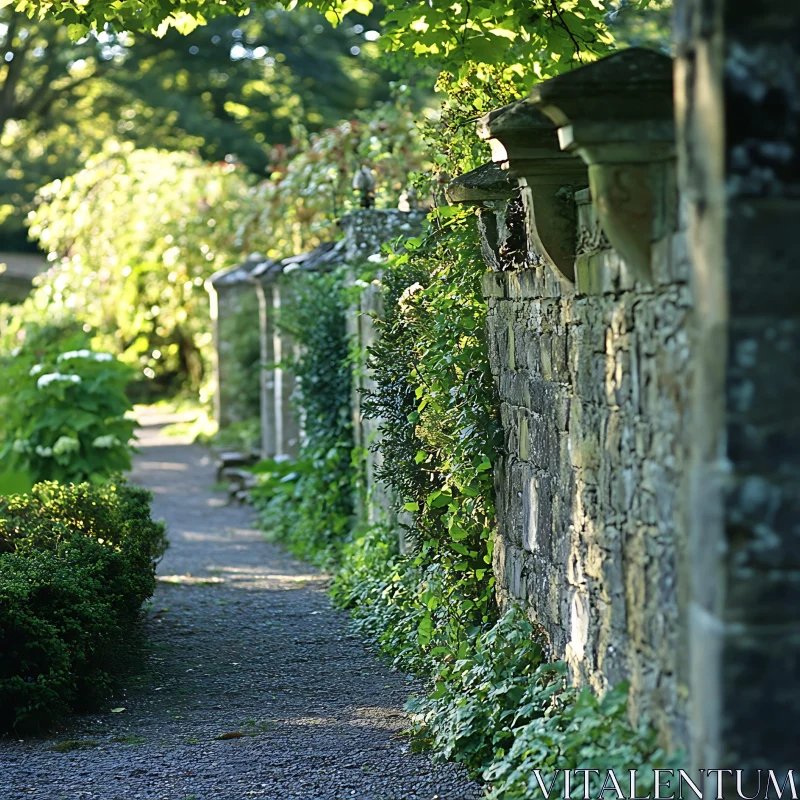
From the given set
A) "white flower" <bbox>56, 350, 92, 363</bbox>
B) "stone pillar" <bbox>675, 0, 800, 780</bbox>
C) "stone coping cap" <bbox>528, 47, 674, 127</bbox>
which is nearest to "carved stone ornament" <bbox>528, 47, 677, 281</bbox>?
"stone coping cap" <bbox>528, 47, 674, 127</bbox>

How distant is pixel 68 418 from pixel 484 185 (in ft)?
18.7

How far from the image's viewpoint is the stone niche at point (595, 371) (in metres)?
2.95

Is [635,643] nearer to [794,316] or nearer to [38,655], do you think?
[794,316]

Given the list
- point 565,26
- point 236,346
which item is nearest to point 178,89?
point 236,346

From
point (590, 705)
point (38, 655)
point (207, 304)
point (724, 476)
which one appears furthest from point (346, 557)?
point (207, 304)

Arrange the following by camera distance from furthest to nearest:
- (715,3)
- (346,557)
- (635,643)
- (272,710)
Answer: (346,557) < (272,710) < (635,643) < (715,3)

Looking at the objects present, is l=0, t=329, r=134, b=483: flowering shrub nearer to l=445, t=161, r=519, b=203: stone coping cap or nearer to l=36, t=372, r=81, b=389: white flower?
l=36, t=372, r=81, b=389: white flower

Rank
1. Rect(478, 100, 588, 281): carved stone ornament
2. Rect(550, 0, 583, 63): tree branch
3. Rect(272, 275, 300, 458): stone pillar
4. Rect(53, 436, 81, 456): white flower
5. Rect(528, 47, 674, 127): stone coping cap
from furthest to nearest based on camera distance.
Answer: Rect(272, 275, 300, 458): stone pillar → Rect(53, 436, 81, 456): white flower → Rect(550, 0, 583, 63): tree branch → Rect(478, 100, 588, 281): carved stone ornament → Rect(528, 47, 674, 127): stone coping cap

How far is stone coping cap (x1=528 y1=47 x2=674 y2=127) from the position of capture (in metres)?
2.92

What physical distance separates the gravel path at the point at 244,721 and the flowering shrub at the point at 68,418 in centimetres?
172

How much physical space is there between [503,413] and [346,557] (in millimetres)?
3223

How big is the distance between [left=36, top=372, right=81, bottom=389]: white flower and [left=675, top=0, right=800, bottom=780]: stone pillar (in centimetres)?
782

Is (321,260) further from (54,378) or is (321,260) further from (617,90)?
(617,90)

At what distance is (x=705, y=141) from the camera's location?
2309 millimetres
